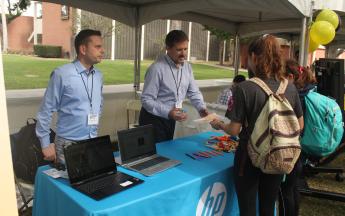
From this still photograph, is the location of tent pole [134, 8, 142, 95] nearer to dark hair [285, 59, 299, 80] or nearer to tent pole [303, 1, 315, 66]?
tent pole [303, 1, 315, 66]

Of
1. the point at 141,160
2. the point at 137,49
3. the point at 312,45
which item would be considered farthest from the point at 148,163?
the point at 137,49

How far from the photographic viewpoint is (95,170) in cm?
169

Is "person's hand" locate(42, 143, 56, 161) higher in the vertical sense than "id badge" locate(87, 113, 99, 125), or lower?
lower

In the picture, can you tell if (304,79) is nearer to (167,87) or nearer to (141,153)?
(167,87)

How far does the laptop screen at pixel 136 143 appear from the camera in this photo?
1.92 metres

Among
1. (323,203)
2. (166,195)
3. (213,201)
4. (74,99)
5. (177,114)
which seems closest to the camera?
(166,195)

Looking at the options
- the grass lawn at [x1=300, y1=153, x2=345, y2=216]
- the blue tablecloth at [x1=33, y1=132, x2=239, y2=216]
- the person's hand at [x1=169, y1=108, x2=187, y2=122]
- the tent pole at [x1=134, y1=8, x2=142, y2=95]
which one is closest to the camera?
the blue tablecloth at [x1=33, y1=132, x2=239, y2=216]

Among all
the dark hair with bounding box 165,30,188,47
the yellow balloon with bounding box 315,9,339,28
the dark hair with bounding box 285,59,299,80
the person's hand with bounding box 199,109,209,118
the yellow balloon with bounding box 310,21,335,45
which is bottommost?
the person's hand with bounding box 199,109,209,118

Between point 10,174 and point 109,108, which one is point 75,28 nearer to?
point 109,108

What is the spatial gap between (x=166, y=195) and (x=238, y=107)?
0.57 metres

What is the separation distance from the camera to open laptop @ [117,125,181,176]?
1885 mm

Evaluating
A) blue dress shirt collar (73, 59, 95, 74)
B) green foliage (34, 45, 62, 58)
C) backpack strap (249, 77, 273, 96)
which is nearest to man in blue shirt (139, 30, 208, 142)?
blue dress shirt collar (73, 59, 95, 74)

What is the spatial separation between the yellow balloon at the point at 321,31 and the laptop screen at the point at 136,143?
2.17m

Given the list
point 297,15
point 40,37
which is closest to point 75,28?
point 40,37
